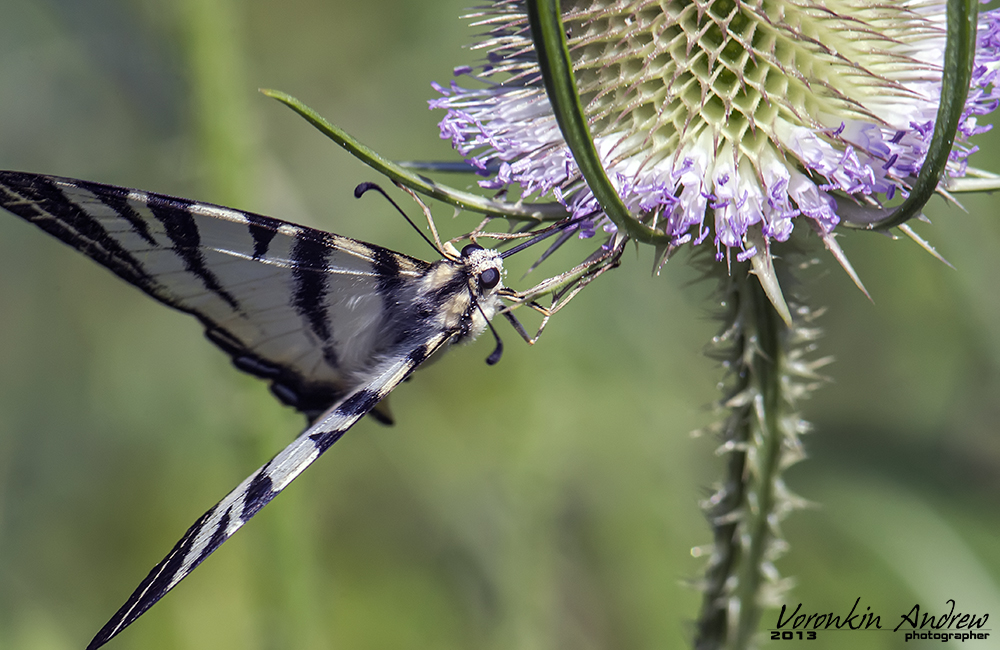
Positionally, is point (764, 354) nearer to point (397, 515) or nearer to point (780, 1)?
point (780, 1)

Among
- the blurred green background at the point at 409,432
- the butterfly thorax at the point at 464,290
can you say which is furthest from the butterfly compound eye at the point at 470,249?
the blurred green background at the point at 409,432

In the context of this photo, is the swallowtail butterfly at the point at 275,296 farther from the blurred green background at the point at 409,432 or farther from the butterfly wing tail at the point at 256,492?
the blurred green background at the point at 409,432

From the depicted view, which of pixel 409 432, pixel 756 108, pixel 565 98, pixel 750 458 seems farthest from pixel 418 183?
pixel 409 432

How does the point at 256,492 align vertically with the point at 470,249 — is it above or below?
below

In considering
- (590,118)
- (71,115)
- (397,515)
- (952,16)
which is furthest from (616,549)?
(71,115)

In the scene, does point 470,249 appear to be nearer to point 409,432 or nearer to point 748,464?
point 748,464

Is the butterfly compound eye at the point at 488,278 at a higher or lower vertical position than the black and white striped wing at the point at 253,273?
lower
